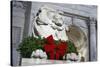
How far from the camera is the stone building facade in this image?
2.16 m

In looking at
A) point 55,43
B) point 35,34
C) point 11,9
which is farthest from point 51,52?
point 11,9

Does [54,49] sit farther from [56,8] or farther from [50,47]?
[56,8]

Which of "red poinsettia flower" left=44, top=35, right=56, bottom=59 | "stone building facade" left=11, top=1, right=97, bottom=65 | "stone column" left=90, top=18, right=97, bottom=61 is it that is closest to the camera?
"stone building facade" left=11, top=1, right=97, bottom=65

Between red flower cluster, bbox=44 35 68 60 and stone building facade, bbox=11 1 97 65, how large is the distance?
0.22 m

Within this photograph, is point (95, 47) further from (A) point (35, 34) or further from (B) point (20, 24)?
(B) point (20, 24)

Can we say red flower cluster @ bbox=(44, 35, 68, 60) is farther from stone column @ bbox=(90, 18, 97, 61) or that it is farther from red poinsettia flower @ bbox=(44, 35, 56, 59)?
stone column @ bbox=(90, 18, 97, 61)

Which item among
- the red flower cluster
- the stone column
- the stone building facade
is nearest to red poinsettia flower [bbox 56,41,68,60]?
the red flower cluster

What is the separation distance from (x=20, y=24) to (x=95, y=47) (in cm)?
94

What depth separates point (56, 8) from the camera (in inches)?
93.2

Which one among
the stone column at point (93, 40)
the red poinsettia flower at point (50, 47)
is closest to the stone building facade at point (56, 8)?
A: the stone column at point (93, 40)

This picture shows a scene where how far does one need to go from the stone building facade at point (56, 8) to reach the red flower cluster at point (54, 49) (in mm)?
222

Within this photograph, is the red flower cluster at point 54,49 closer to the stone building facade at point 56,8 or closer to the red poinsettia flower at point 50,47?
the red poinsettia flower at point 50,47

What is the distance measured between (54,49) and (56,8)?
1.46ft

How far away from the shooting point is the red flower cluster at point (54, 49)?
2288 mm
